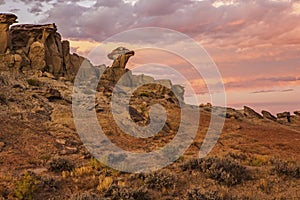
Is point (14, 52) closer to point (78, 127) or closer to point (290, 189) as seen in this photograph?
point (78, 127)

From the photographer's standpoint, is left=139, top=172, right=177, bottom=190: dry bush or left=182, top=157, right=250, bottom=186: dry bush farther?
left=182, top=157, right=250, bottom=186: dry bush

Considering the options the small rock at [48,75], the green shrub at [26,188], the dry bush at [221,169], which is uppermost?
the small rock at [48,75]

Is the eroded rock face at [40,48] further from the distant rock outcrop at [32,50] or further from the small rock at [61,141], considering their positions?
the small rock at [61,141]

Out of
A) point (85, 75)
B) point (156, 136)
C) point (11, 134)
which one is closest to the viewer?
point (11, 134)

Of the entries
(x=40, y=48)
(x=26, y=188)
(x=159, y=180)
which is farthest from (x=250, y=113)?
(x=26, y=188)

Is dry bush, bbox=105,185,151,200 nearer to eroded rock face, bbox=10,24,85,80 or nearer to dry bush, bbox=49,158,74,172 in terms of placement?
dry bush, bbox=49,158,74,172

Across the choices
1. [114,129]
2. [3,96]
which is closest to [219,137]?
[114,129]

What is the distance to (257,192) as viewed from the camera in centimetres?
1097

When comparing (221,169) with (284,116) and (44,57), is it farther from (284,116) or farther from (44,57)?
(284,116)

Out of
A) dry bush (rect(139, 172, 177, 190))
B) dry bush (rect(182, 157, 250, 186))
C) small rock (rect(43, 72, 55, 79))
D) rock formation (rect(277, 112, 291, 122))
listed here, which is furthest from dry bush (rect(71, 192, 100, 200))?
rock formation (rect(277, 112, 291, 122))

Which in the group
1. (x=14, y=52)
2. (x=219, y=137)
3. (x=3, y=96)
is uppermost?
(x=14, y=52)

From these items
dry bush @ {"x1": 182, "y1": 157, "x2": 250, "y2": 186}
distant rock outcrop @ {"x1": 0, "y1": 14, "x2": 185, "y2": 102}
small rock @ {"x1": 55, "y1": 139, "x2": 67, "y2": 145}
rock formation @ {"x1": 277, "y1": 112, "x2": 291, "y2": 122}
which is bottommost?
small rock @ {"x1": 55, "y1": 139, "x2": 67, "y2": 145}

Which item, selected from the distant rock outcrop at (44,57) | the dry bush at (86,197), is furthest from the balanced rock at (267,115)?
the dry bush at (86,197)

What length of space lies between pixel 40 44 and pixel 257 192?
44.8 meters
